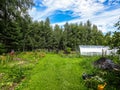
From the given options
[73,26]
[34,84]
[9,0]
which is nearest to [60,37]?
[73,26]

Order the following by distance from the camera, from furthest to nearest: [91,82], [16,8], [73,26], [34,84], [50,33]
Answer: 1. [73,26]
2. [50,33]
3. [16,8]
4. [34,84]
5. [91,82]

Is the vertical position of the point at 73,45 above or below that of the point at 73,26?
below

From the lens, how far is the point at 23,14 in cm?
2453

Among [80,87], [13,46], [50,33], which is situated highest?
[50,33]

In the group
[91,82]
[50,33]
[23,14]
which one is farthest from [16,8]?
[50,33]

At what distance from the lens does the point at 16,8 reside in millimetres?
23094

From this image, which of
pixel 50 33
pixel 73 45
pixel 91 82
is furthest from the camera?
pixel 73 45

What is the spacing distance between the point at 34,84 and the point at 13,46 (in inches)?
1104

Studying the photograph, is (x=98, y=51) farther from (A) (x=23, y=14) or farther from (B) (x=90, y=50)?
(A) (x=23, y=14)

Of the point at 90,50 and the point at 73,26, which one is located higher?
Result: the point at 73,26

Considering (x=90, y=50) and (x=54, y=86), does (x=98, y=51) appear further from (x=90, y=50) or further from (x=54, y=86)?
(x=54, y=86)

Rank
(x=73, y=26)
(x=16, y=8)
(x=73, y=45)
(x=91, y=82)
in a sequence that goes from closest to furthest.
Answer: (x=91, y=82) < (x=16, y=8) < (x=73, y=45) < (x=73, y=26)

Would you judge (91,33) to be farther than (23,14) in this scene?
Yes

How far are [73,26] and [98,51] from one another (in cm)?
2662
